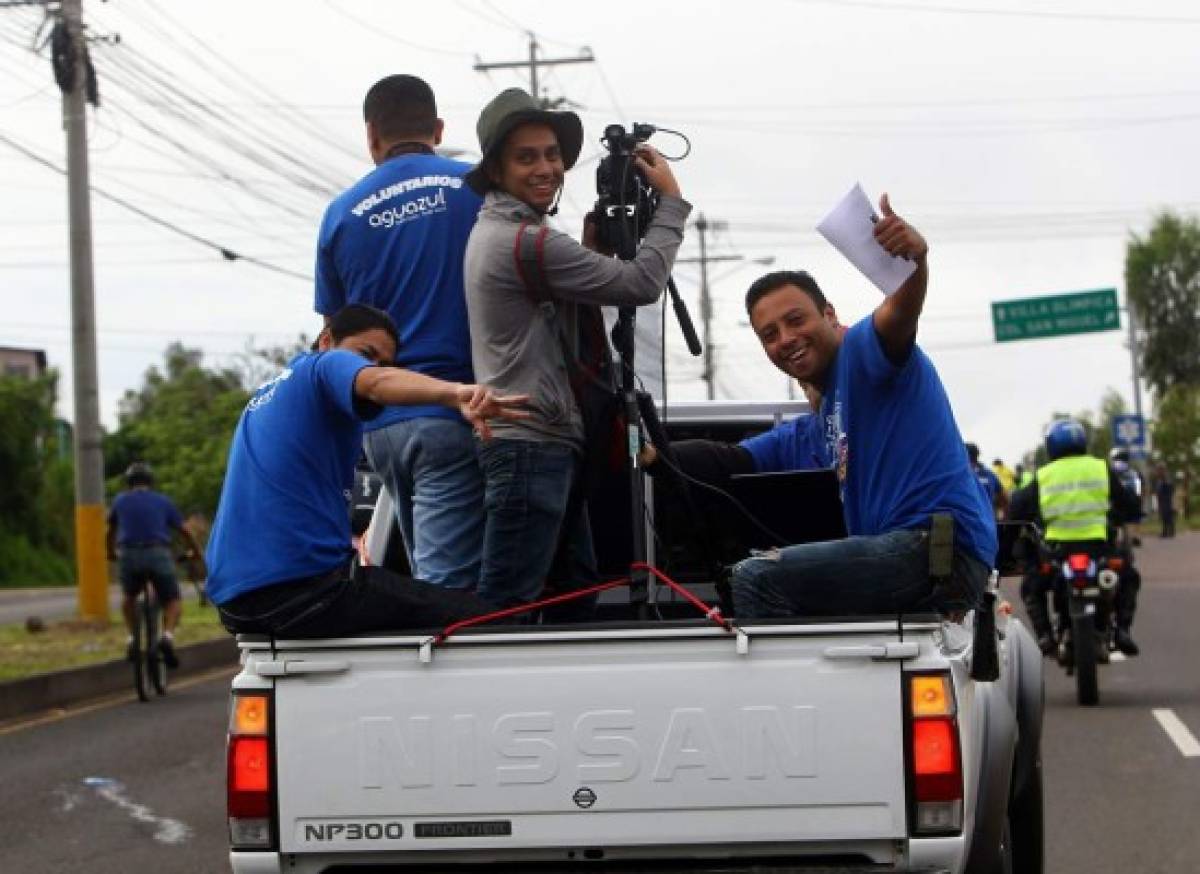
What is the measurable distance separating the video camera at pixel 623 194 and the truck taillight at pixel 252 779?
191 cm

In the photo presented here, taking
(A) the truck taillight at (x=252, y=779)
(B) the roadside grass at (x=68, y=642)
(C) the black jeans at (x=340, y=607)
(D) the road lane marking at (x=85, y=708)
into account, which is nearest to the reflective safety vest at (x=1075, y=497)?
(D) the road lane marking at (x=85, y=708)

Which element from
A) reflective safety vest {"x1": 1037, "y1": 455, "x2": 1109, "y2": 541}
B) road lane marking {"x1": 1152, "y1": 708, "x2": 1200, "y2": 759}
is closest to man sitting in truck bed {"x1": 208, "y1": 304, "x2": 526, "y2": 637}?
road lane marking {"x1": 1152, "y1": 708, "x2": 1200, "y2": 759}

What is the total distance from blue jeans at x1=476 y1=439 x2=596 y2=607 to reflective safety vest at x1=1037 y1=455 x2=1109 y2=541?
29.9ft

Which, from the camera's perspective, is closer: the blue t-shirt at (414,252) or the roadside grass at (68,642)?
the blue t-shirt at (414,252)

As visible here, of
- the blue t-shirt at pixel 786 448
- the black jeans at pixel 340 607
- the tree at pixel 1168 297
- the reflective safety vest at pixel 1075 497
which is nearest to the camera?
the black jeans at pixel 340 607

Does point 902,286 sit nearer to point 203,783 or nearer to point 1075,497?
point 203,783

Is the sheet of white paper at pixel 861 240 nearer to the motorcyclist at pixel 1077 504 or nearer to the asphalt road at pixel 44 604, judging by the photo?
the motorcyclist at pixel 1077 504

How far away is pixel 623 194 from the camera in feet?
21.7

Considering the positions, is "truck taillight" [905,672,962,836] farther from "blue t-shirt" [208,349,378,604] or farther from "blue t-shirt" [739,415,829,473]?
"blue t-shirt" [739,415,829,473]

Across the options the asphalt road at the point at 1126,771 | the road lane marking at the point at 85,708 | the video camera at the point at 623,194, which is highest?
the video camera at the point at 623,194

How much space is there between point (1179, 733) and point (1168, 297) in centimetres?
8844

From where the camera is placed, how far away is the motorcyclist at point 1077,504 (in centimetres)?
1485

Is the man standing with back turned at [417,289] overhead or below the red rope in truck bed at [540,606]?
overhead

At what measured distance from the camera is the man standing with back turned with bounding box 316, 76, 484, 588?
6375 mm
